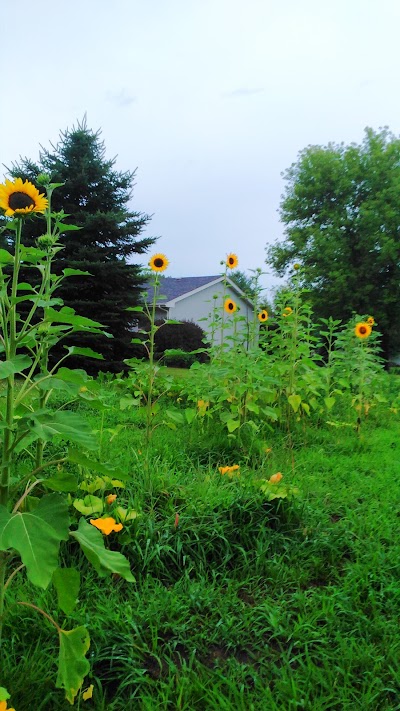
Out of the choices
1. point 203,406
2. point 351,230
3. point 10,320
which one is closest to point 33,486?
point 10,320

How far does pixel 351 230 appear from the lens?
884 inches

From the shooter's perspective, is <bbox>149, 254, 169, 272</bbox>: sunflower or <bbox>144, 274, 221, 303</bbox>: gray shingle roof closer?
<bbox>149, 254, 169, 272</bbox>: sunflower

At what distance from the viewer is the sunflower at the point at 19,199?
1396mm

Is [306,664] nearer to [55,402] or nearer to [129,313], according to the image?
[55,402]

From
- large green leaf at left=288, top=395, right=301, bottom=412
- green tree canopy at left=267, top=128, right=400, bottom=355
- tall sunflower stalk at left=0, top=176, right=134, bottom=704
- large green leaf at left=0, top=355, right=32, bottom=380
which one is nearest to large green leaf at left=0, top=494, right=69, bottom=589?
tall sunflower stalk at left=0, top=176, right=134, bottom=704

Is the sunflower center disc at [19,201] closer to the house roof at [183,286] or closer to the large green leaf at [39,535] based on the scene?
the large green leaf at [39,535]

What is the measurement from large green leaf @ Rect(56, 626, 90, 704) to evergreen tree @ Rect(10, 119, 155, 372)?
8.66 meters

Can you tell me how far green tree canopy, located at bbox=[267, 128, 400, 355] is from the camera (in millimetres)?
21250

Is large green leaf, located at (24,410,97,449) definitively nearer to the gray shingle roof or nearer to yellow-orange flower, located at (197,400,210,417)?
yellow-orange flower, located at (197,400,210,417)

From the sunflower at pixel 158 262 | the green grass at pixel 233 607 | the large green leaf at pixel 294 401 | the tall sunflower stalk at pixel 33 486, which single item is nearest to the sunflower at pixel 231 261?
the sunflower at pixel 158 262

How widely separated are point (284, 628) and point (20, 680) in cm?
79

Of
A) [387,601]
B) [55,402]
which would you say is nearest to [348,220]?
[55,402]

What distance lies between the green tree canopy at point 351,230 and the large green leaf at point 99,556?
19.8 metres

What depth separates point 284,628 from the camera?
1.66 meters
